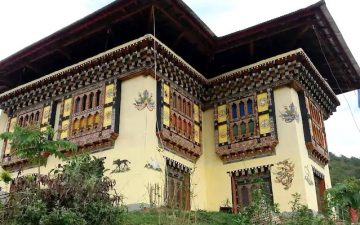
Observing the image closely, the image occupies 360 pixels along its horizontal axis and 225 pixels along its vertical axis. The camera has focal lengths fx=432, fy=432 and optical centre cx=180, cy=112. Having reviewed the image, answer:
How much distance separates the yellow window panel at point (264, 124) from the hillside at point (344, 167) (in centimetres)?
2191

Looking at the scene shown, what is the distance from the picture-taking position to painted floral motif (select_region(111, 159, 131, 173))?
13694mm

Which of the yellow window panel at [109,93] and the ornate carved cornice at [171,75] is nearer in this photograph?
the ornate carved cornice at [171,75]

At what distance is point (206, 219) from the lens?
12.1 m

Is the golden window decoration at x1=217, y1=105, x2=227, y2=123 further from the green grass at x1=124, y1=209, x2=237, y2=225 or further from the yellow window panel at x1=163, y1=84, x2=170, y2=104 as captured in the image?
the green grass at x1=124, y1=209, x2=237, y2=225

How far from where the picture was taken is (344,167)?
40406 mm

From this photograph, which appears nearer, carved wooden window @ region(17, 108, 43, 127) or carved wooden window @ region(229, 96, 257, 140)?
carved wooden window @ region(229, 96, 257, 140)

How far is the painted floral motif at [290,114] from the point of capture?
49.6 feet

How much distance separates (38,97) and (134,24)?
5.25m

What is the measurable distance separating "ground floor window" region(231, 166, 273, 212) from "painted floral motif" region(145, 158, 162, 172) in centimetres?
328

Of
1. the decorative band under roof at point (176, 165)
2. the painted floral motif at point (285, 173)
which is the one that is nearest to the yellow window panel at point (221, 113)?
the decorative band under roof at point (176, 165)

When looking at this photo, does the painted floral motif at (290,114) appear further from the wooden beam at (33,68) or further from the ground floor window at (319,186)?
the wooden beam at (33,68)

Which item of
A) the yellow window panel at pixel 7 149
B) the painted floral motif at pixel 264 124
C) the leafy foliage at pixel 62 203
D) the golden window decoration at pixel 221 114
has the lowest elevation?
the leafy foliage at pixel 62 203

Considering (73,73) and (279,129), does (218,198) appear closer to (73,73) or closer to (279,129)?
(279,129)

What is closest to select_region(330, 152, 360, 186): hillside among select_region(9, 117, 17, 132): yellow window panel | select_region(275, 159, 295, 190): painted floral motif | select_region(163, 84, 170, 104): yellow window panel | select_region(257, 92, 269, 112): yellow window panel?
select_region(257, 92, 269, 112): yellow window panel
